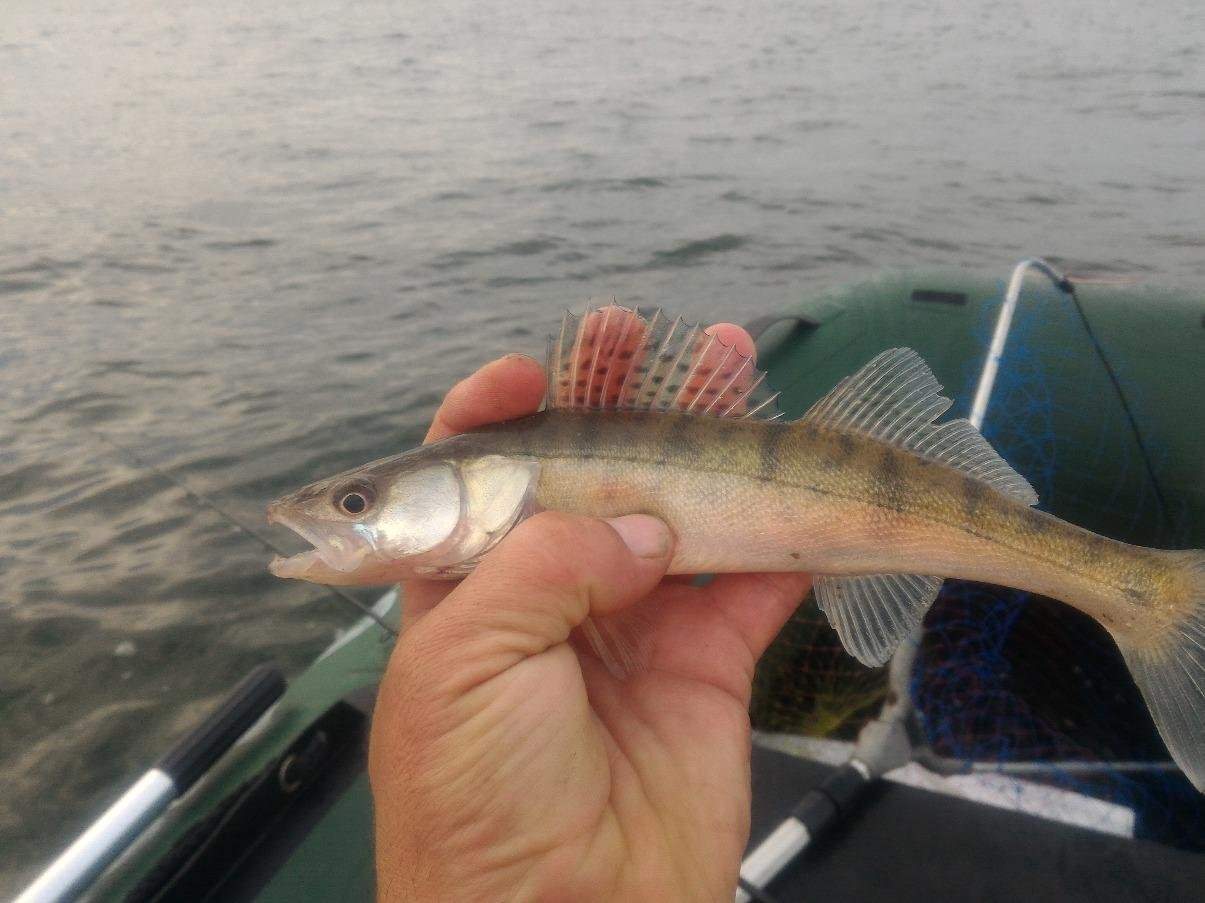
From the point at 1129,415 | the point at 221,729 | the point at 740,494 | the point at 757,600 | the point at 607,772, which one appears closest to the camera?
the point at 607,772

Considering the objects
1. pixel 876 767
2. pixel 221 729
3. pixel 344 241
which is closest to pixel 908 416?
pixel 876 767

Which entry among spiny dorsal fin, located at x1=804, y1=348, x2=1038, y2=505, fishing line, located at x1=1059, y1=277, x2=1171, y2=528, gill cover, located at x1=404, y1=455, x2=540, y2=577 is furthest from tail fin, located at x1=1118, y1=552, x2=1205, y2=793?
gill cover, located at x1=404, y1=455, x2=540, y2=577

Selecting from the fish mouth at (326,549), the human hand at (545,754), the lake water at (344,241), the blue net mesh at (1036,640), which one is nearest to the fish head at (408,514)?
the fish mouth at (326,549)

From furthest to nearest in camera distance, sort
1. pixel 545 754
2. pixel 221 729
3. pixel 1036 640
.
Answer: pixel 1036 640, pixel 221 729, pixel 545 754

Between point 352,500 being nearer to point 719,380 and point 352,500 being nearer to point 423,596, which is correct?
point 423,596

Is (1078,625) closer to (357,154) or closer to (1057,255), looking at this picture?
(1057,255)

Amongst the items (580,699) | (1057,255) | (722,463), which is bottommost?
(1057,255)

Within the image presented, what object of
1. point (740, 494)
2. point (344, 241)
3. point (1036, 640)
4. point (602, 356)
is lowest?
point (1036, 640)

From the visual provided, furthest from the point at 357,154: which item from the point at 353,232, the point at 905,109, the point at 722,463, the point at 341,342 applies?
the point at 722,463
